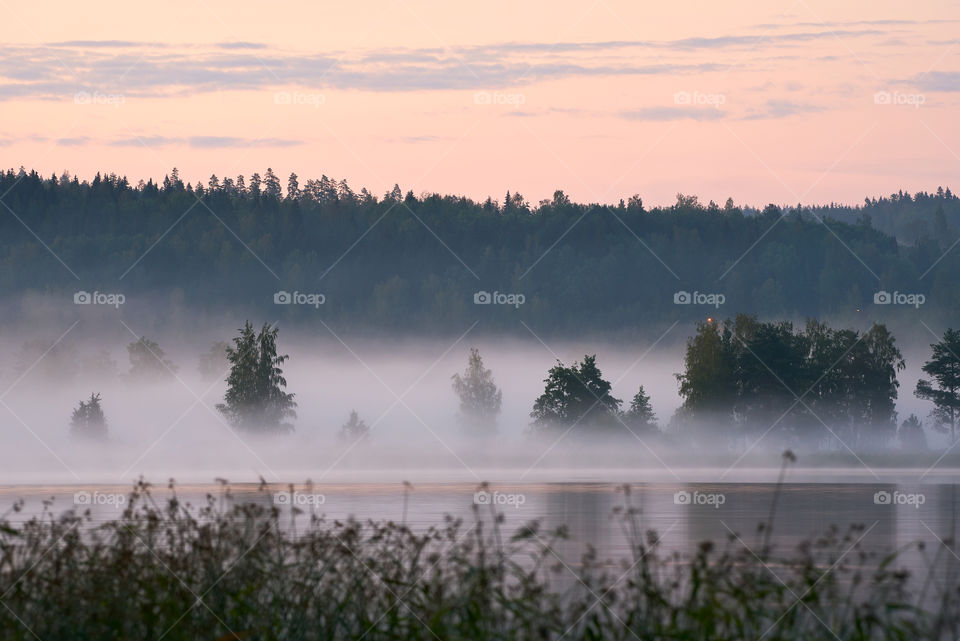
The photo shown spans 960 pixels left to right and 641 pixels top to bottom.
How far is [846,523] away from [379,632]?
2119 cm

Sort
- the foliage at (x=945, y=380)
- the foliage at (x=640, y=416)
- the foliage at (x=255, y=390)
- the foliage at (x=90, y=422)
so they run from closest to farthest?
the foliage at (x=945, y=380) → the foliage at (x=255, y=390) → the foliage at (x=640, y=416) → the foliage at (x=90, y=422)

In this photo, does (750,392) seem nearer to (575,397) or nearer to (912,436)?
(575,397)

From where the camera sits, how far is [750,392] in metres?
154

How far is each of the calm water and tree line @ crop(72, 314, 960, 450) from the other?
9352 cm

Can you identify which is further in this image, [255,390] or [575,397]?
[255,390]

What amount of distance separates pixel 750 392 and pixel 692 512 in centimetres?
11715

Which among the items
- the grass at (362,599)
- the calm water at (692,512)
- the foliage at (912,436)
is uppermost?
the foliage at (912,436)

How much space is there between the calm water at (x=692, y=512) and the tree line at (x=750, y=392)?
9352 centimetres

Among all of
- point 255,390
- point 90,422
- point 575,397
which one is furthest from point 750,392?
point 90,422

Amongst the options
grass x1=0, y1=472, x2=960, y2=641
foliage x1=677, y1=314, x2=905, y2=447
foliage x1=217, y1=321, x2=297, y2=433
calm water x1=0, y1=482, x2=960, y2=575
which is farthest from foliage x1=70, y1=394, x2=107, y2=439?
grass x1=0, y1=472, x2=960, y2=641

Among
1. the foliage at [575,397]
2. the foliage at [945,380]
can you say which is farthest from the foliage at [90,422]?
the foliage at [945,380]

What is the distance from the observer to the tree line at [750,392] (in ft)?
500

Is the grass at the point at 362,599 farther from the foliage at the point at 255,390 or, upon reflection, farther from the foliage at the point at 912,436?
the foliage at the point at 912,436

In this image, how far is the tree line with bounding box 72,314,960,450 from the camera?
152 meters
